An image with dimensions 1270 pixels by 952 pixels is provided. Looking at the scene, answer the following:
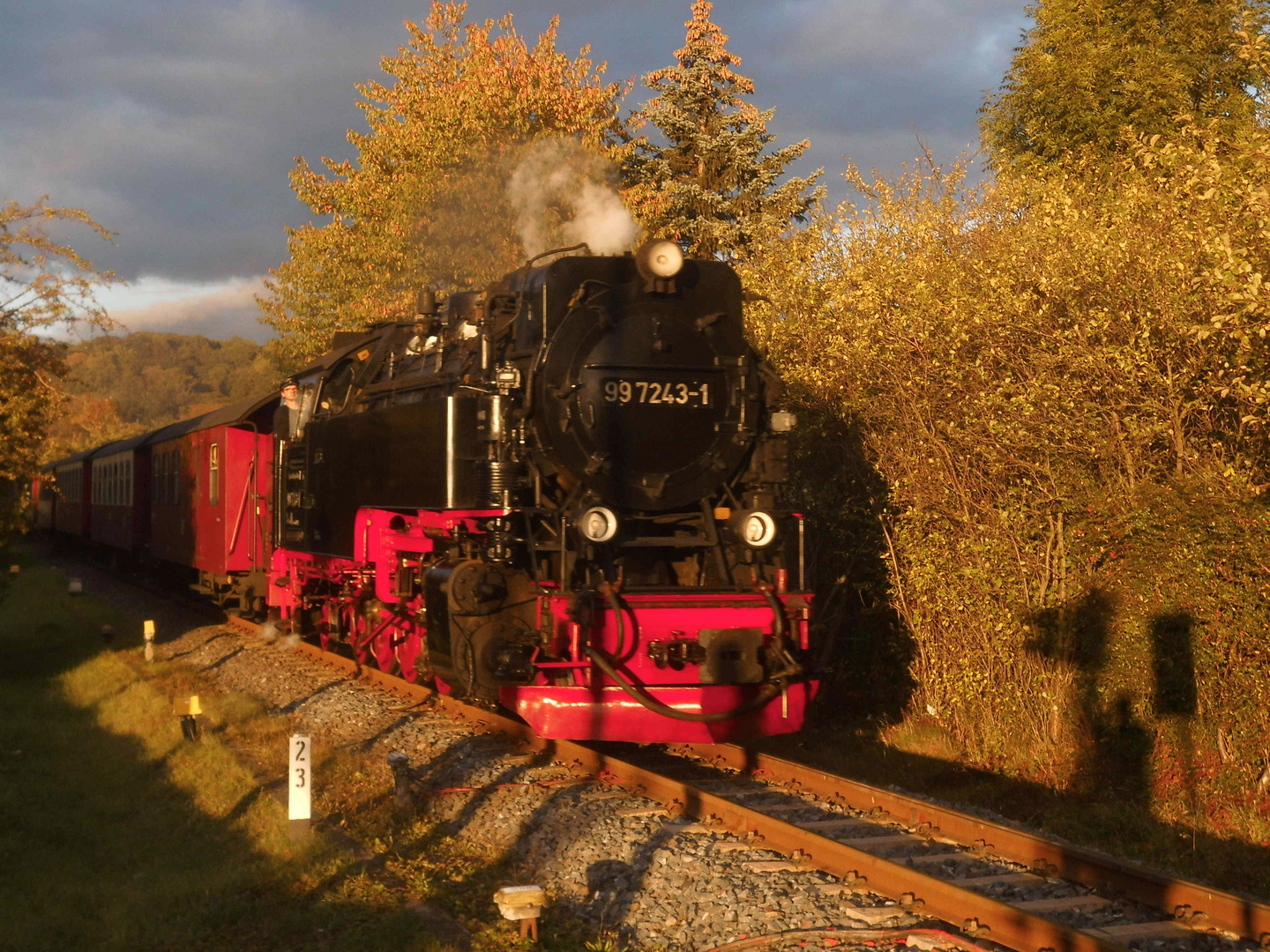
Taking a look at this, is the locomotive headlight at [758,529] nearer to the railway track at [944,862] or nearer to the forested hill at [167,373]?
the railway track at [944,862]

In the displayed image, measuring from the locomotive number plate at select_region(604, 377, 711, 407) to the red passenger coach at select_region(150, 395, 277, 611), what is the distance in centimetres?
797

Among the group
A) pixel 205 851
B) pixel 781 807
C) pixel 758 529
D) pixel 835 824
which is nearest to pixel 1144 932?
pixel 835 824

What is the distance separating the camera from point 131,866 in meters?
6.69

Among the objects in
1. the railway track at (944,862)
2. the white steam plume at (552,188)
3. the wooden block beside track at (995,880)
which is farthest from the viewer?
the white steam plume at (552,188)

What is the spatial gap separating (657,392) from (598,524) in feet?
3.46

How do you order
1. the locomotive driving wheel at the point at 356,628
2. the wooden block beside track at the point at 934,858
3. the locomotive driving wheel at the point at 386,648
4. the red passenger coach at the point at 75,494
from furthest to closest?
the red passenger coach at the point at 75,494 → the locomotive driving wheel at the point at 356,628 → the locomotive driving wheel at the point at 386,648 → the wooden block beside track at the point at 934,858

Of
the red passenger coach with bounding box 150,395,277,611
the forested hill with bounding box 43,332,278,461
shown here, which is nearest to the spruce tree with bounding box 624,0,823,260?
the red passenger coach with bounding box 150,395,277,611

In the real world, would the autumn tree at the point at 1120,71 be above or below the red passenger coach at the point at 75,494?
above

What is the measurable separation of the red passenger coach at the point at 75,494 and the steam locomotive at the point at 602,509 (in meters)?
25.0

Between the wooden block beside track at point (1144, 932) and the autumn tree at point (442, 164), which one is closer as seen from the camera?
the wooden block beside track at point (1144, 932)

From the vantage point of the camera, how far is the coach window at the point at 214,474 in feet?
55.4

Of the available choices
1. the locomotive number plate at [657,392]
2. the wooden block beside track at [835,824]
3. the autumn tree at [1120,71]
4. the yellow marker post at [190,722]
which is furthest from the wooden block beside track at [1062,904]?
the autumn tree at [1120,71]

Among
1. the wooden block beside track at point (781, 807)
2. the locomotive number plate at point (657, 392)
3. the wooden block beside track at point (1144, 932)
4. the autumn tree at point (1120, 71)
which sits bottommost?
the wooden block beside track at point (781, 807)

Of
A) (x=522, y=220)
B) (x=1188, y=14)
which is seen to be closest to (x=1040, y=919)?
(x=522, y=220)
